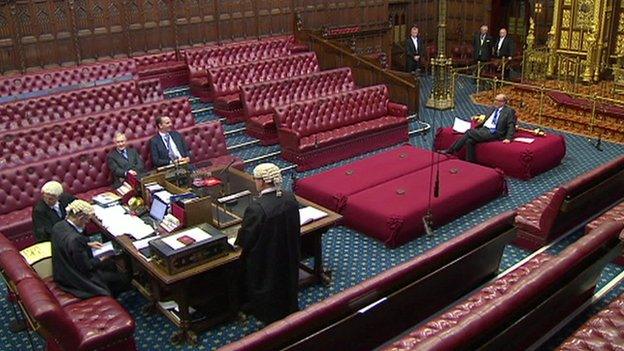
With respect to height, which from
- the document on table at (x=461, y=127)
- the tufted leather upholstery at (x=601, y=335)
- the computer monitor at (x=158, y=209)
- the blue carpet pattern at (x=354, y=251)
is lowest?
the blue carpet pattern at (x=354, y=251)

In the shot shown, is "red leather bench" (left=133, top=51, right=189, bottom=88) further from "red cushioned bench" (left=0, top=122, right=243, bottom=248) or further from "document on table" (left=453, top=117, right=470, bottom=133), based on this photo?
"document on table" (left=453, top=117, right=470, bottom=133)

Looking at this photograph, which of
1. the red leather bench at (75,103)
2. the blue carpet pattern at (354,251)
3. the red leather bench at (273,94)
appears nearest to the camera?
the blue carpet pattern at (354,251)

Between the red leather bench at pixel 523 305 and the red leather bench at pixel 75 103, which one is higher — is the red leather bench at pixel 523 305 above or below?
below

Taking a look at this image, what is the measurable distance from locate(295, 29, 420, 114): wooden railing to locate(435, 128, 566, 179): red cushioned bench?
9.12 ft

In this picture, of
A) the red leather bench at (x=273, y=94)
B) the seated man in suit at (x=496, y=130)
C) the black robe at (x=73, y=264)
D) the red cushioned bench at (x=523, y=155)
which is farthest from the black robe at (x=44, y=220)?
the red cushioned bench at (x=523, y=155)

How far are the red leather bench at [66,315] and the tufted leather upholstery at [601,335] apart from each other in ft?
10.8

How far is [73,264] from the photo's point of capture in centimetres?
534

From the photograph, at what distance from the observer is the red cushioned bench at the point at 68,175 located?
286 inches

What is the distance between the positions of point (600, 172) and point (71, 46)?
9.61 m

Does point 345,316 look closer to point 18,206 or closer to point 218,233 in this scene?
point 218,233

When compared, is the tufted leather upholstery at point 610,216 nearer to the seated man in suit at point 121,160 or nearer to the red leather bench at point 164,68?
the seated man in suit at point 121,160

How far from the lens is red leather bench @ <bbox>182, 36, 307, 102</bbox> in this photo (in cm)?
1228

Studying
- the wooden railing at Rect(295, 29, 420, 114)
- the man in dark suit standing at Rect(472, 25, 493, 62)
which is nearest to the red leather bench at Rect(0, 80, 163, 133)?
the wooden railing at Rect(295, 29, 420, 114)

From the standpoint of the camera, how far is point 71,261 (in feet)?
17.5
